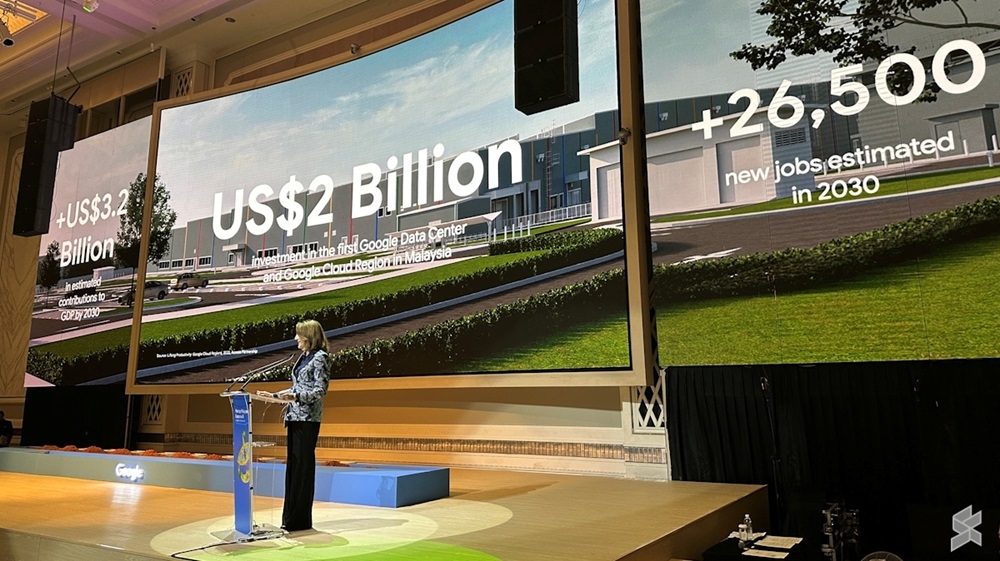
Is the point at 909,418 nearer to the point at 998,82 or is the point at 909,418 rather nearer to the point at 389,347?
the point at 998,82

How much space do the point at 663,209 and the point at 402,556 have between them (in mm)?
3294

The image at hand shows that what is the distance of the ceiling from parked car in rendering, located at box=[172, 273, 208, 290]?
3089 mm

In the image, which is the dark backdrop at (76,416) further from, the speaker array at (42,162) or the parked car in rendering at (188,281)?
the speaker array at (42,162)

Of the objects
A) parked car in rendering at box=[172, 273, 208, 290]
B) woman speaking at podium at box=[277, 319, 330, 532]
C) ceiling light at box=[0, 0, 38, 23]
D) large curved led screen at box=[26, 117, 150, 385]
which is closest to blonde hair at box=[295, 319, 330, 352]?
woman speaking at podium at box=[277, 319, 330, 532]

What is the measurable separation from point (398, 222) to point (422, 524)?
135 inches

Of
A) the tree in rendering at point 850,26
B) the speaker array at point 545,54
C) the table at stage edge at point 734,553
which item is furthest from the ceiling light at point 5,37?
the table at stage edge at point 734,553

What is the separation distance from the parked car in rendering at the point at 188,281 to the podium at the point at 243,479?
461 cm

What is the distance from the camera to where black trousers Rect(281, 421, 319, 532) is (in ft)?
11.1

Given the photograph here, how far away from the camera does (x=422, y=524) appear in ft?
11.3

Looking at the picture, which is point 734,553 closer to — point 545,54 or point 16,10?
point 545,54

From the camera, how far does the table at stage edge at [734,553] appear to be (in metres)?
→ 3.08

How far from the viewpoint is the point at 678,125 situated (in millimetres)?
5160

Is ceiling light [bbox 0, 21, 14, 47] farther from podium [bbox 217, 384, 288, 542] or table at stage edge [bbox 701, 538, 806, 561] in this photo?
table at stage edge [bbox 701, 538, 806, 561]

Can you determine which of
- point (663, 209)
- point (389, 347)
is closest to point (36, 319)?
point (389, 347)
